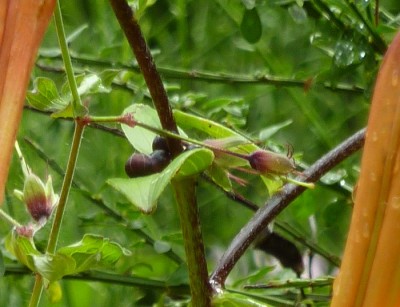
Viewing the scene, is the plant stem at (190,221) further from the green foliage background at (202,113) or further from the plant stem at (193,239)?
the green foliage background at (202,113)

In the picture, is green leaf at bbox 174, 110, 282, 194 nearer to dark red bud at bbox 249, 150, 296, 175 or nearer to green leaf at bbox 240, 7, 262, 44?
dark red bud at bbox 249, 150, 296, 175

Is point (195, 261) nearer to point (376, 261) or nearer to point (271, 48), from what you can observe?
point (376, 261)

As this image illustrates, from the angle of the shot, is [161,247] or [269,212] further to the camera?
[161,247]

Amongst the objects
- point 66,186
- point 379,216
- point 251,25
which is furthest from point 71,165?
point 251,25

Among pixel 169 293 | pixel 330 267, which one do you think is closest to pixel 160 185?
pixel 169 293

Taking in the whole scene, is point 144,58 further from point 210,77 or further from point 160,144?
point 210,77

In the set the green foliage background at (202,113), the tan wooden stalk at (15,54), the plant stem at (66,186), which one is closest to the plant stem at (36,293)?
the plant stem at (66,186)
